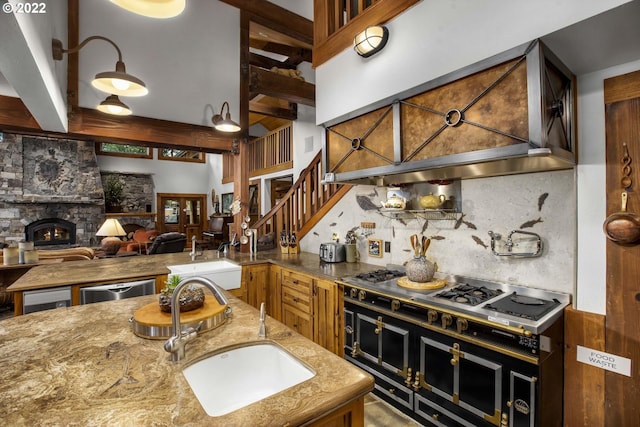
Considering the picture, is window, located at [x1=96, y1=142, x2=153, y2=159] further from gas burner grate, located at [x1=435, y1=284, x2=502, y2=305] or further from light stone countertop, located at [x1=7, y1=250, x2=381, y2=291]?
gas burner grate, located at [x1=435, y1=284, x2=502, y2=305]

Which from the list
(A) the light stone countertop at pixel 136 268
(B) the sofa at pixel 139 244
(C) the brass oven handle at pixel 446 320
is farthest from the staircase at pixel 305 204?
(B) the sofa at pixel 139 244

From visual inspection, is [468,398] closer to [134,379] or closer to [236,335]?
[236,335]

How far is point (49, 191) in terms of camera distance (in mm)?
7840

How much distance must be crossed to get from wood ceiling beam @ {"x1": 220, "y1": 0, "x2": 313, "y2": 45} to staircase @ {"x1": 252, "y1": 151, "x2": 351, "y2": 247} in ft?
7.05

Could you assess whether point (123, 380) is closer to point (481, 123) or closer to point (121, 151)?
point (481, 123)

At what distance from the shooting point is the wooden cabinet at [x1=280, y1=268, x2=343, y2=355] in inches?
103

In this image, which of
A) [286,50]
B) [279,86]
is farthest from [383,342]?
[286,50]

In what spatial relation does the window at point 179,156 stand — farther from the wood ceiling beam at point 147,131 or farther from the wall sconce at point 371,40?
the wall sconce at point 371,40

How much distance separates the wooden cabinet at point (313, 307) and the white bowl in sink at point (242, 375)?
1.40 meters

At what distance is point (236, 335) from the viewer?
1.34m

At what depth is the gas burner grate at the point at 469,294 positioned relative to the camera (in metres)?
1.88

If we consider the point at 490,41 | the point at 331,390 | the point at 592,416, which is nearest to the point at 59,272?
the point at 331,390

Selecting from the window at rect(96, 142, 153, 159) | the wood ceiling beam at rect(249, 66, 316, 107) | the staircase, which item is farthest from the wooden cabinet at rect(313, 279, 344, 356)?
the window at rect(96, 142, 153, 159)

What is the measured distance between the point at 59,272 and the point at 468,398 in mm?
3486
